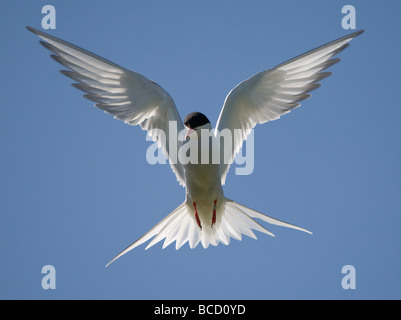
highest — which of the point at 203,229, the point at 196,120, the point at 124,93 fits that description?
the point at 124,93

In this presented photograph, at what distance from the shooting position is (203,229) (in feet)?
21.4

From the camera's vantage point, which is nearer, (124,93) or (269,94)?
(124,93)

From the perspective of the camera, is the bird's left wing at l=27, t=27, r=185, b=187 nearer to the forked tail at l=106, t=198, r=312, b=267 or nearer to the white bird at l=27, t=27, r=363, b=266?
the white bird at l=27, t=27, r=363, b=266

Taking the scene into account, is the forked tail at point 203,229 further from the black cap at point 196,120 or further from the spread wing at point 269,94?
the black cap at point 196,120

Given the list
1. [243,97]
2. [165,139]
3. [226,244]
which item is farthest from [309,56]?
[226,244]

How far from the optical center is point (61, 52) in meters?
5.78

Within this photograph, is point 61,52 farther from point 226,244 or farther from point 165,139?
point 226,244

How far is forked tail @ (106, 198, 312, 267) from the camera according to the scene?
6207 millimetres

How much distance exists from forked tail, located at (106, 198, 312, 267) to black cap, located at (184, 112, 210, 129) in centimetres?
86

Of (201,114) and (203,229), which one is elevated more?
(201,114)

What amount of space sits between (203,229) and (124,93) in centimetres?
173

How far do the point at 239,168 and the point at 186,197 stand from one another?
2.29 ft

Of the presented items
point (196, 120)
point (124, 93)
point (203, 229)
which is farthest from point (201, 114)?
point (203, 229)

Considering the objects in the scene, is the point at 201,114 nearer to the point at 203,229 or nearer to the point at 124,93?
the point at 124,93
